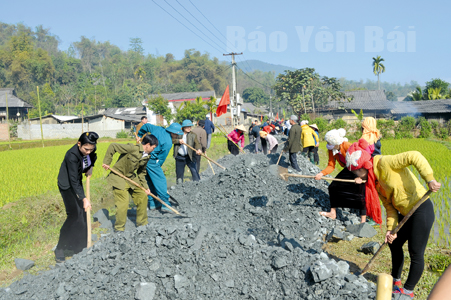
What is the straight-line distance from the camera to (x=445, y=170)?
926cm

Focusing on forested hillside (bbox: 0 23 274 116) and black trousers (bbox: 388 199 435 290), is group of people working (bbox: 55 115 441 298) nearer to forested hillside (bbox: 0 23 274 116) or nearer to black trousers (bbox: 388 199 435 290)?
black trousers (bbox: 388 199 435 290)

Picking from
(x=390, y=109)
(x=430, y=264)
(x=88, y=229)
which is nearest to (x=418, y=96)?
(x=390, y=109)

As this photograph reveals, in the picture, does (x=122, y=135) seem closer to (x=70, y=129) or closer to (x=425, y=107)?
(x=70, y=129)

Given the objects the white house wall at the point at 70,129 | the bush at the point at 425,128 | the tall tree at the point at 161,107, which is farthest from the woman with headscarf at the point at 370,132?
the tall tree at the point at 161,107

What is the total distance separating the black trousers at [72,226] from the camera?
3986 millimetres

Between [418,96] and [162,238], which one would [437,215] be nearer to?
[162,238]

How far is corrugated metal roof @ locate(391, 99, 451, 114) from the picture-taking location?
2505 centimetres

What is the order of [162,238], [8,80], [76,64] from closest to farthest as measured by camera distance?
[162,238] → [8,80] → [76,64]

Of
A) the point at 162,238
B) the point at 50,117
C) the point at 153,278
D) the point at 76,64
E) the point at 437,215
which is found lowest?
the point at 437,215

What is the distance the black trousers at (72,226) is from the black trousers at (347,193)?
362cm

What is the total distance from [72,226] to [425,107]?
2979 cm

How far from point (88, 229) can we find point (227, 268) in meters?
1.97

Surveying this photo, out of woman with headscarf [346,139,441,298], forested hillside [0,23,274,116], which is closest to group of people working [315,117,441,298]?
woman with headscarf [346,139,441,298]

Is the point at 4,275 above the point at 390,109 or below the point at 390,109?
below
